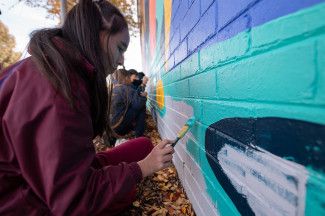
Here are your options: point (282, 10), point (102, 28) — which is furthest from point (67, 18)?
point (282, 10)

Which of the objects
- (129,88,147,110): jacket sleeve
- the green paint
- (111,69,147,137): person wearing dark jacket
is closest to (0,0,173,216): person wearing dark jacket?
the green paint

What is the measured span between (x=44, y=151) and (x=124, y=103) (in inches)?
122

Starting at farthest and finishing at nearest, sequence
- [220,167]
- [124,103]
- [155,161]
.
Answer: [124,103] → [155,161] → [220,167]

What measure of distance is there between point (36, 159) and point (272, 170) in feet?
3.18

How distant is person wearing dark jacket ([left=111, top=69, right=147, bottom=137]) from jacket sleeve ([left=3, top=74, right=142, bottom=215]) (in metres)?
2.85

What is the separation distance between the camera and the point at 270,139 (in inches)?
31.0

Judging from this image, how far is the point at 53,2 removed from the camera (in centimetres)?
859

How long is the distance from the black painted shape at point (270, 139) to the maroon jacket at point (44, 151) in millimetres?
587

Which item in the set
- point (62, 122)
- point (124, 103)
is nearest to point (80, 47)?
point (62, 122)

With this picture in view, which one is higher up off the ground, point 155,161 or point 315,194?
point 315,194

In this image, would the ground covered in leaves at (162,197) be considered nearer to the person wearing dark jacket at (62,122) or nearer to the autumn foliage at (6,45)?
the person wearing dark jacket at (62,122)

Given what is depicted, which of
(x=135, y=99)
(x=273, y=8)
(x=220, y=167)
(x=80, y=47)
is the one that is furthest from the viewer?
(x=135, y=99)

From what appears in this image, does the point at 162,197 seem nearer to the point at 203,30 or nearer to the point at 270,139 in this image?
the point at 203,30

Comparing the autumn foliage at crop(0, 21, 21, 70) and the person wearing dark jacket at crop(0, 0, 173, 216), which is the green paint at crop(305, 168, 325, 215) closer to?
the person wearing dark jacket at crop(0, 0, 173, 216)
